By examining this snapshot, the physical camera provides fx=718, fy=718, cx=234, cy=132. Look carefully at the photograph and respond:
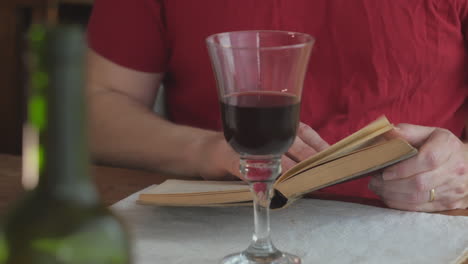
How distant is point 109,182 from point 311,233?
1.24 ft

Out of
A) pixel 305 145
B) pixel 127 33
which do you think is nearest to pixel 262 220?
pixel 305 145

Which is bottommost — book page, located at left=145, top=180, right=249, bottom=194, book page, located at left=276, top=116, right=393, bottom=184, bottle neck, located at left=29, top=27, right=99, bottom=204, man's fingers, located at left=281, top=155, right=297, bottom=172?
book page, located at left=145, top=180, right=249, bottom=194

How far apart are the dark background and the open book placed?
215 centimetres

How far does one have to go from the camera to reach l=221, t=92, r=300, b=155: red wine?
2.51ft

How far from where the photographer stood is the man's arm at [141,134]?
3.85 feet

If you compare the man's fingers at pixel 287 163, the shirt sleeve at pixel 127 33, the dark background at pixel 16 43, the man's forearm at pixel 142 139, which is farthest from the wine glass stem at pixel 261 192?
the dark background at pixel 16 43

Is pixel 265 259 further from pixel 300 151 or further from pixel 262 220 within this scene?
pixel 300 151

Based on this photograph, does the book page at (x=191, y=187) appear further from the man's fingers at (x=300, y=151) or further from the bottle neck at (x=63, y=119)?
the bottle neck at (x=63, y=119)

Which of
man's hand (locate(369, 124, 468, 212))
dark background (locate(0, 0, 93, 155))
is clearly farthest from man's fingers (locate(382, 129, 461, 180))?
dark background (locate(0, 0, 93, 155))

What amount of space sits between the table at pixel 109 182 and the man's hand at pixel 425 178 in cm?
3

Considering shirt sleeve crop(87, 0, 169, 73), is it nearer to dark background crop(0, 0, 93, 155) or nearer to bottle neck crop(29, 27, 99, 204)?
bottle neck crop(29, 27, 99, 204)

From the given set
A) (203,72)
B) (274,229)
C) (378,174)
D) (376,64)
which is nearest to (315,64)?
(376,64)

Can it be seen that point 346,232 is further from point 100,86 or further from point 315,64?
point 100,86

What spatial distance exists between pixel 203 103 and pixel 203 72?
0.07m
